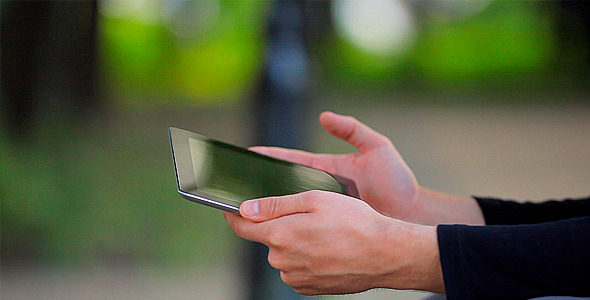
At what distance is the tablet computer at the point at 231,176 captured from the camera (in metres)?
0.57

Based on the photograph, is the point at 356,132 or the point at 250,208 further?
the point at 356,132

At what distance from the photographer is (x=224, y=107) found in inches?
91.0

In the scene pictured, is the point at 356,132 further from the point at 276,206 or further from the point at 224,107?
the point at 224,107

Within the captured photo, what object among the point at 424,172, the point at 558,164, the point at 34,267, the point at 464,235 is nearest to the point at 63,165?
the point at 34,267

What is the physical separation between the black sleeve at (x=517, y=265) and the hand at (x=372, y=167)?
0.95ft

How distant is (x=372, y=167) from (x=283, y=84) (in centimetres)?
142

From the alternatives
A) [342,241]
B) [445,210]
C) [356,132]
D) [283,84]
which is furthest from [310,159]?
[283,84]

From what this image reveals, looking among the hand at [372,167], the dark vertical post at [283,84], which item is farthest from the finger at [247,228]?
the dark vertical post at [283,84]

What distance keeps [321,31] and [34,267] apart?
6.63 feet

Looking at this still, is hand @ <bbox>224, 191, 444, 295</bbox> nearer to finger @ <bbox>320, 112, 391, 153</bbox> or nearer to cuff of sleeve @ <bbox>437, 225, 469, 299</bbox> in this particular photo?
cuff of sleeve @ <bbox>437, 225, 469, 299</bbox>

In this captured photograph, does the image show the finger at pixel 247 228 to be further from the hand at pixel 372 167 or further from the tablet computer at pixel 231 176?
the hand at pixel 372 167

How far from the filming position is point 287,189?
2.18 ft

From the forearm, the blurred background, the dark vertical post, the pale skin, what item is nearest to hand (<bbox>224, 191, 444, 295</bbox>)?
the pale skin

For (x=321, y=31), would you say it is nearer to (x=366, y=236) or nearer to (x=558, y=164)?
(x=558, y=164)
